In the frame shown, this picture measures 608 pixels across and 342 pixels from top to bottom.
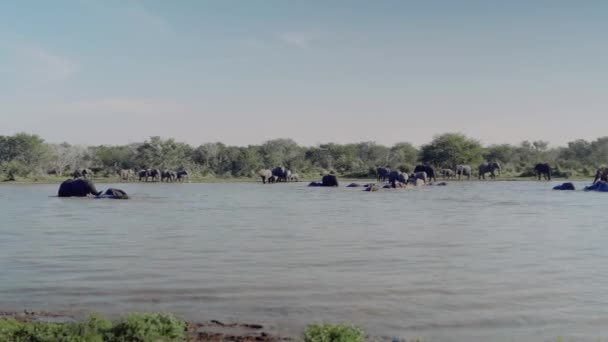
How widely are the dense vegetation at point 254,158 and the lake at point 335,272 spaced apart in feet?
194

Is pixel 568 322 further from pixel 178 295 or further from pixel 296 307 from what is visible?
pixel 178 295

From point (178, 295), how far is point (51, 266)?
14.1ft

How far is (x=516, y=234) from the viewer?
19.1 meters

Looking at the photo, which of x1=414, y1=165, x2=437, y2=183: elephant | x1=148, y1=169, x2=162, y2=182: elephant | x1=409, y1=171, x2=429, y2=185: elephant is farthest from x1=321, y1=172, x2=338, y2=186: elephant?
x1=148, y1=169, x2=162, y2=182: elephant

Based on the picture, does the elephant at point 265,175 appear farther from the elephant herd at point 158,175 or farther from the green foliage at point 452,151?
the green foliage at point 452,151

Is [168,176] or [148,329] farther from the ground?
[168,176]

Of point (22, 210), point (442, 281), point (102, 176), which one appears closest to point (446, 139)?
point (102, 176)

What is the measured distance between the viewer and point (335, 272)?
12.8m

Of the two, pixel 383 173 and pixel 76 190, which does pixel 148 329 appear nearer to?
pixel 76 190

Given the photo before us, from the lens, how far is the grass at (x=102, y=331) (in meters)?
7.48

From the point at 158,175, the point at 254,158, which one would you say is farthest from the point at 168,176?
the point at 254,158

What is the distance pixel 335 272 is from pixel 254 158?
3132 inches

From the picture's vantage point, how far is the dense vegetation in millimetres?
82688

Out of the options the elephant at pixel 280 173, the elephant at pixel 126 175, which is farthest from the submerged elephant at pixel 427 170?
the elephant at pixel 126 175
